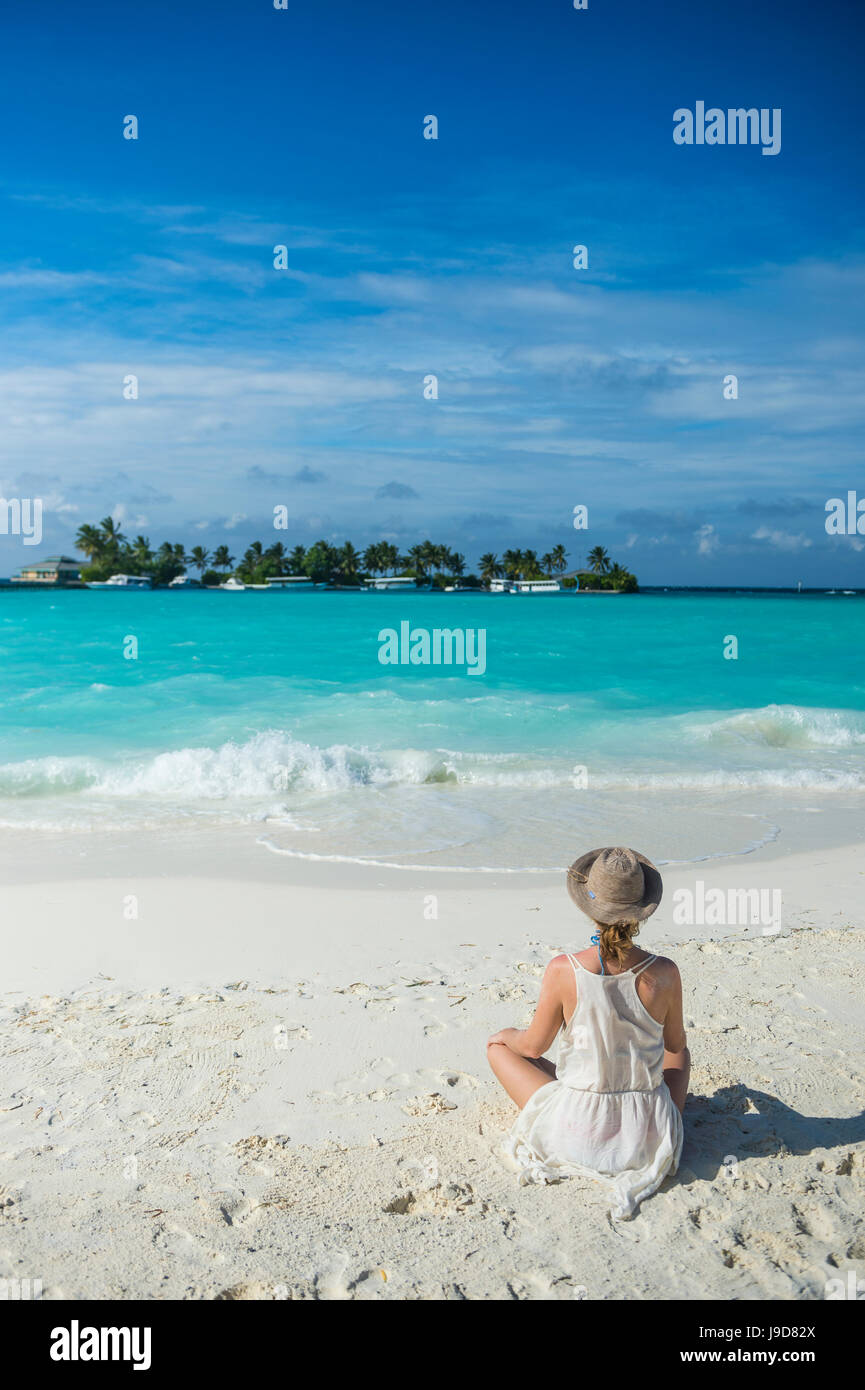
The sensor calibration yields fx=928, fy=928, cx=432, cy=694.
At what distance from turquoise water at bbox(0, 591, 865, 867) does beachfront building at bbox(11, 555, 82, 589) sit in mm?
103588

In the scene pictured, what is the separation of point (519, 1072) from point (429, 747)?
38.9ft

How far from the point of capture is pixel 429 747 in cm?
1567

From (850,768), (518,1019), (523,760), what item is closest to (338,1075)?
(518,1019)

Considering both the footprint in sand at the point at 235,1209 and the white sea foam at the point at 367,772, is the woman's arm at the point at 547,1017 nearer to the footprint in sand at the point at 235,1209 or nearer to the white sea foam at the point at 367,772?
the footprint in sand at the point at 235,1209

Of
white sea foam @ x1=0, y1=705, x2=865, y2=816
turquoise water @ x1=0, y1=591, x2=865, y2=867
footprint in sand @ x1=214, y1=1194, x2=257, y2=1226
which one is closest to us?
footprint in sand @ x1=214, y1=1194, x2=257, y2=1226

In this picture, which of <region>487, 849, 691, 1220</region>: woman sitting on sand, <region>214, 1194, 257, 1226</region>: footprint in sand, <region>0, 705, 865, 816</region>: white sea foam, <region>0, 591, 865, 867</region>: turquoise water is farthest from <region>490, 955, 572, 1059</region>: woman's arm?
<region>0, 705, 865, 816</region>: white sea foam

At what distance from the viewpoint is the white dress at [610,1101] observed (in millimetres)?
3461

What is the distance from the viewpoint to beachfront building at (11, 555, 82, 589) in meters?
129

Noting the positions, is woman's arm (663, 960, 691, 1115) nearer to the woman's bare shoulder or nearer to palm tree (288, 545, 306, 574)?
the woman's bare shoulder

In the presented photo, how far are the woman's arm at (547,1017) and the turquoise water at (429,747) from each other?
4.78 meters

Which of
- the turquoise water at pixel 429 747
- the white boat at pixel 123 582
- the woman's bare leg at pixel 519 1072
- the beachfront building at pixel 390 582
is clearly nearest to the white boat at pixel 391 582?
the beachfront building at pixel 390 582

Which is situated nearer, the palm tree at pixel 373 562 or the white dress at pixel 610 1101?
the white dress at pixel 610 1101

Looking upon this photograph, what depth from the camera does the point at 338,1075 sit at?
4.43 meters
